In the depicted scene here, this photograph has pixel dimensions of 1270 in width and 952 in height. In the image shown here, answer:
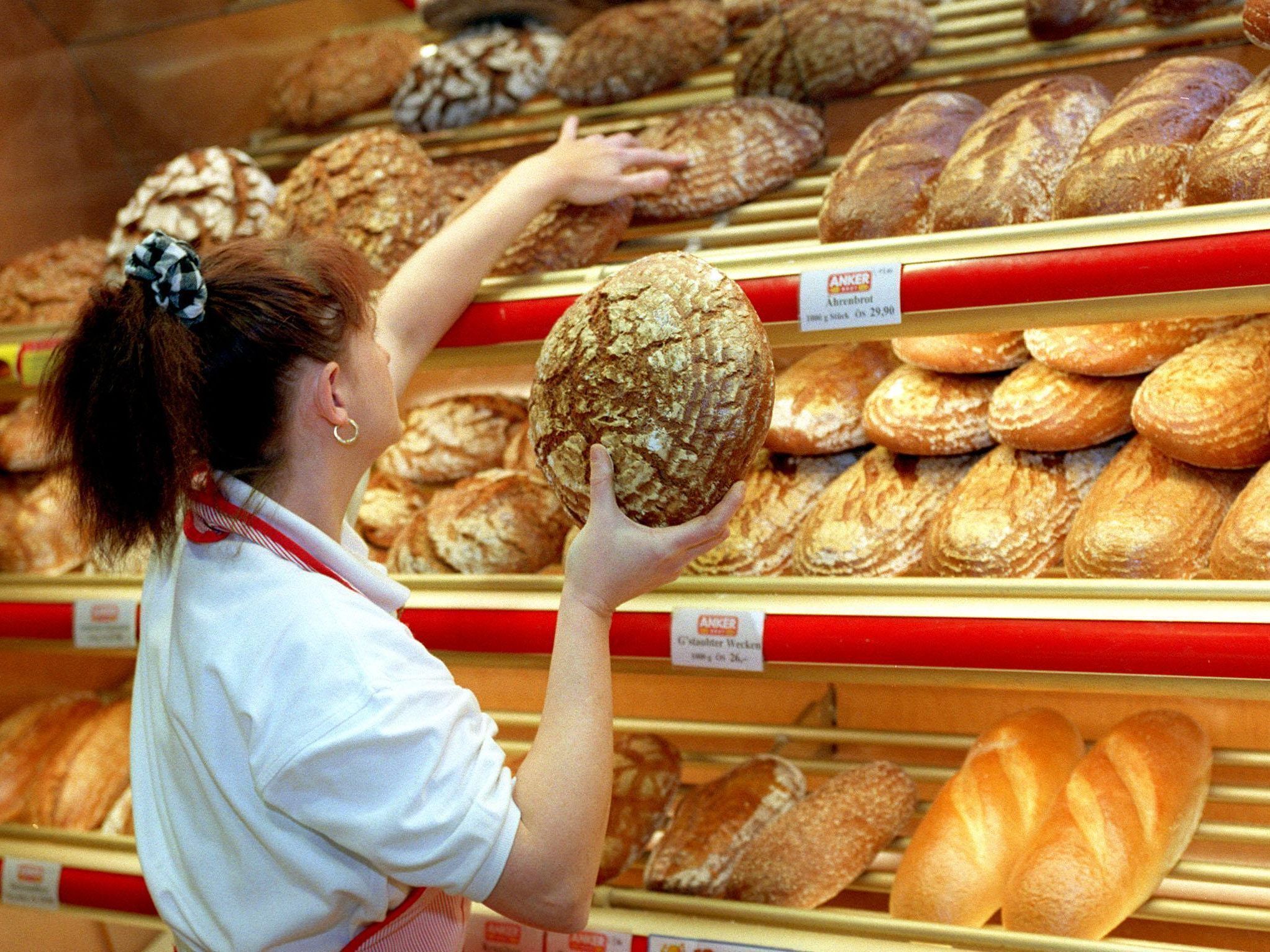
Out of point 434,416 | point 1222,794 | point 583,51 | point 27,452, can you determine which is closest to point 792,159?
point 583,51

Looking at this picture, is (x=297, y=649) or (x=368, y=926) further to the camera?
(x=368, y=926)

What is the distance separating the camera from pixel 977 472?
1710 millimetres

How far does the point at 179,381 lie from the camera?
1.22 metres

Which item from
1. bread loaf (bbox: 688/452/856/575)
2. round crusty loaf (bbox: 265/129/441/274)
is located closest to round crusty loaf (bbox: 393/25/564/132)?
round crusty loaf (bbox: 265/129/441/274)

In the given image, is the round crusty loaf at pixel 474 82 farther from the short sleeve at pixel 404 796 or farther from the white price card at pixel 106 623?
the short sleeve at pixel 404 796

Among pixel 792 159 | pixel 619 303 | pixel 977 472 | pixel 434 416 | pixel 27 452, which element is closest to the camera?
pixel 619 303

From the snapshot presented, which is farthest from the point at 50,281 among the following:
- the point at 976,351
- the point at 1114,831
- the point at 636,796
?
the point at 1114,831

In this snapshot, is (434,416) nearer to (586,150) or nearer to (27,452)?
(586,150)

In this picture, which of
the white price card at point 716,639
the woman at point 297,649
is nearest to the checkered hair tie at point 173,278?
the woman at point 297,649

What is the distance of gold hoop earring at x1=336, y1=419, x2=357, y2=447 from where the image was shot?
1327 mm

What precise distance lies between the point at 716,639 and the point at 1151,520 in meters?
0.54

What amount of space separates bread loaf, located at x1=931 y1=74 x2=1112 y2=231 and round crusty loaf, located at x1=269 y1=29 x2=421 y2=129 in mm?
1394

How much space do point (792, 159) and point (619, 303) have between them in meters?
0.87

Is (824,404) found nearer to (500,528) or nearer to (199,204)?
(500,528)
